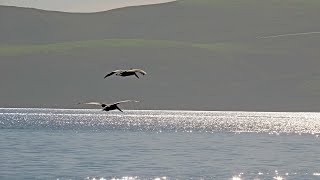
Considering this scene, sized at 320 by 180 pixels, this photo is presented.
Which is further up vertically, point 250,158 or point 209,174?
point 250,158

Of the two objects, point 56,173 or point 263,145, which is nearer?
point 56,173

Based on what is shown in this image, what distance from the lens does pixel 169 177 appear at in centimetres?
9644

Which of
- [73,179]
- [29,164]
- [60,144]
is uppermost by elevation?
[60,144]

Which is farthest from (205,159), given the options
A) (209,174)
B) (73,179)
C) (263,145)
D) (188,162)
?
(263,145)

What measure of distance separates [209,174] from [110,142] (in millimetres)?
68112

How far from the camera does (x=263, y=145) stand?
531 ft

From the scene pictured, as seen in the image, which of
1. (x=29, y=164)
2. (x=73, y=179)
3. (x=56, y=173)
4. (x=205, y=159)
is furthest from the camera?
(x=205, y=159)

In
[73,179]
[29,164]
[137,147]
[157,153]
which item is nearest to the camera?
[73,179]

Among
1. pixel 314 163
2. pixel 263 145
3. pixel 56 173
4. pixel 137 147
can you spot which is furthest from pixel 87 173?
pixel 263 145

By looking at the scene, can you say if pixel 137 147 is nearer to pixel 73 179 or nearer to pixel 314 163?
pixel 314 163

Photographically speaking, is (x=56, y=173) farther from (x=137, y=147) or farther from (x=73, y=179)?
(x=137, y=147)

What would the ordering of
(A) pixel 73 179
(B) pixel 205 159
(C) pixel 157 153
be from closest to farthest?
1. (A) pixel 73 179
2. (B) pixel 205 159
3. (C) pixel 157 153

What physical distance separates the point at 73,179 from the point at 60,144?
65.2 meters

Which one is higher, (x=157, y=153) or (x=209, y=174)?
(x=157, y=153)
